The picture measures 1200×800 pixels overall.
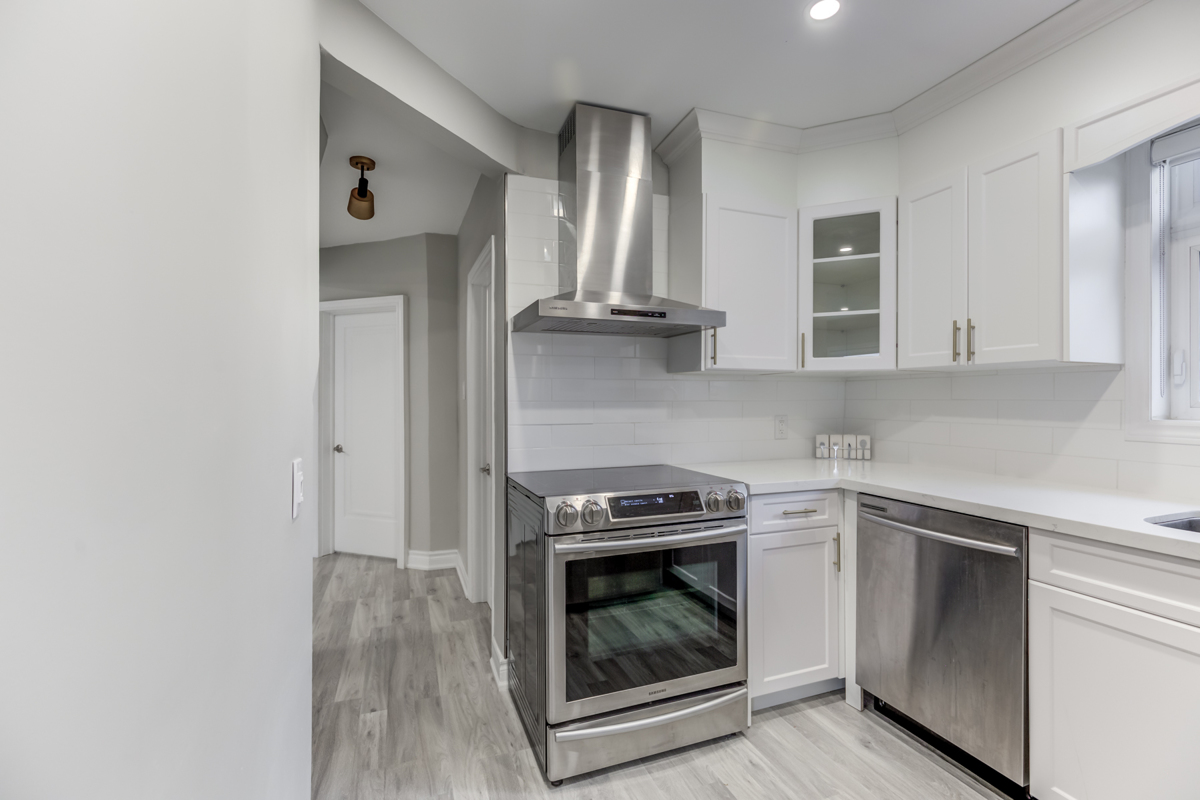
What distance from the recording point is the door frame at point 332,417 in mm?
4020

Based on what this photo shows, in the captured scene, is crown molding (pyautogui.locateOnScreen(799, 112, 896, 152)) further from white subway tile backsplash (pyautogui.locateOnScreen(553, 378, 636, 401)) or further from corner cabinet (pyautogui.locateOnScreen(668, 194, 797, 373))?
white subway tile backsplash (pyautogui.locateOnScreen(553, 378, 636, 401))

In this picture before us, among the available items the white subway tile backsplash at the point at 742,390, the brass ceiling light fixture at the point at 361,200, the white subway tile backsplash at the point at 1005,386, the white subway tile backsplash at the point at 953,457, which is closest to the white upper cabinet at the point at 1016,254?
the white subway tile backsplash at the point at 1005,386

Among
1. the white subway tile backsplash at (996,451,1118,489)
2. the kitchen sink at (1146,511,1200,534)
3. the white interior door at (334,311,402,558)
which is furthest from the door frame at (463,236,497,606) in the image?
the kitchen sink at (1146,511,1200,534)

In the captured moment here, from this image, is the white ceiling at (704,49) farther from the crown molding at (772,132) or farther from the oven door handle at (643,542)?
the oven door handle at (643,542)

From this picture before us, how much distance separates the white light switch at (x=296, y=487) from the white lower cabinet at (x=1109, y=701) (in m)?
2.05

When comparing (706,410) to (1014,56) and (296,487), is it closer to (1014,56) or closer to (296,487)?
(1014,56)

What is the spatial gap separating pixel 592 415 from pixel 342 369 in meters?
2.66

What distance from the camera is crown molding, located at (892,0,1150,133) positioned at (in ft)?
5.82

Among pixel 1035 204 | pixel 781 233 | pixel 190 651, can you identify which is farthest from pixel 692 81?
pixel 190 651

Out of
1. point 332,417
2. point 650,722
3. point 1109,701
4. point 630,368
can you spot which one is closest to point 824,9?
point 630,368

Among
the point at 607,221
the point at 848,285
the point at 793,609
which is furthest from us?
the point at 848,285

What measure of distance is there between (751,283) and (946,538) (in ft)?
4.34

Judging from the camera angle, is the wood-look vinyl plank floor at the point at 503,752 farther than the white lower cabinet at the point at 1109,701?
Yes

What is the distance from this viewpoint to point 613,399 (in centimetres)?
266
